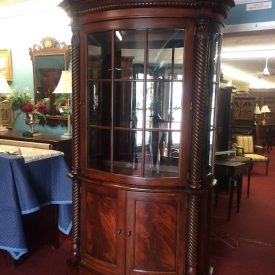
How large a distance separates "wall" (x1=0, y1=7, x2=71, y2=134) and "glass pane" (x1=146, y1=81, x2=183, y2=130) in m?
2.06

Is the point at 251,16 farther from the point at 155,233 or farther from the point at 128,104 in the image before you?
the point at 155,233

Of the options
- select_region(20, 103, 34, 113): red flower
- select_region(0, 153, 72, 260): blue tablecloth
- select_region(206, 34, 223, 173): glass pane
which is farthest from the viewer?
select_region(20, 103, 34, 113): red flower

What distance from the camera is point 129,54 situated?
2076 mm

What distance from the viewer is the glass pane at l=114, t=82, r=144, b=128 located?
6.70 ft

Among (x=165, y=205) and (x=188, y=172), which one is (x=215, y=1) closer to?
(x=188, y=172)

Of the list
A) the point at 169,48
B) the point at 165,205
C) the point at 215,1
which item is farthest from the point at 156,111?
the point at 215,1

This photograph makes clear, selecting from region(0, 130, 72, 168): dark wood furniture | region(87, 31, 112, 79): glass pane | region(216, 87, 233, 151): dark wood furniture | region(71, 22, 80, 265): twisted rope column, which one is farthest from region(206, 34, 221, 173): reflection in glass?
region(216, 87, 233, 151): dark wood furniture

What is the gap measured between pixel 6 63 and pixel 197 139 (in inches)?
132

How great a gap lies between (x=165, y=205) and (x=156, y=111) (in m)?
0.63

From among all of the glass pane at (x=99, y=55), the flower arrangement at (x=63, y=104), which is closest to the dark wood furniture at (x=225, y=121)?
the flower arrangement at (x=63, y=104)

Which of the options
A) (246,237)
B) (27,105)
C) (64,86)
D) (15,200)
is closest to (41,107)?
(27,105)

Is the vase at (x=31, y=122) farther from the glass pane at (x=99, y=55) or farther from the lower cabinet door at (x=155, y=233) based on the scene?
the lower cabinet door at (x=155, y=233)

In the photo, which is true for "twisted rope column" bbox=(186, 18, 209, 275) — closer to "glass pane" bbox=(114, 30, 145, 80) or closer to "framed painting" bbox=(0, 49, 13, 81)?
"glass pane" bbox=(114, 30, 145, 80)

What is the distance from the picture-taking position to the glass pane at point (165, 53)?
6.27 ft
